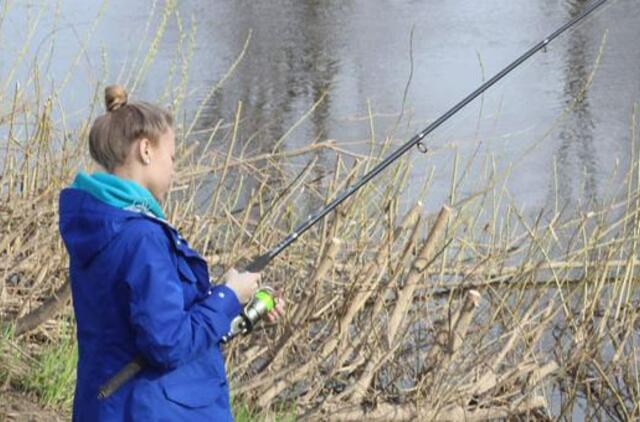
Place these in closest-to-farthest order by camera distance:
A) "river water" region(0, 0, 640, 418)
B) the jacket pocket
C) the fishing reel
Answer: the jacket pocket < the fishing reel < "river water" region(0, 0, 640, 418)

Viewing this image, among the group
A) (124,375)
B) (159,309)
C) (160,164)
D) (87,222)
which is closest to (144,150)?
(160,164)

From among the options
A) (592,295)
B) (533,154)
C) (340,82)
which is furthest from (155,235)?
(340,82)

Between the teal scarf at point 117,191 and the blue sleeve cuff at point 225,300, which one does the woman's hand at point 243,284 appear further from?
the teal scarf at point 117,191

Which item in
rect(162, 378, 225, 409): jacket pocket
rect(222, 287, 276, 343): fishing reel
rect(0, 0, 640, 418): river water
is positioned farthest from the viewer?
rect(0, 0, 640, 418): river water

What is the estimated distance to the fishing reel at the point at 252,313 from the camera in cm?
313

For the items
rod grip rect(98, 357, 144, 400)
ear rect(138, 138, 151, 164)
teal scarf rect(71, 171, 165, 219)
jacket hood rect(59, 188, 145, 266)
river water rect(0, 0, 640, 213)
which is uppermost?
ear rect(138, 138, 151, 164)

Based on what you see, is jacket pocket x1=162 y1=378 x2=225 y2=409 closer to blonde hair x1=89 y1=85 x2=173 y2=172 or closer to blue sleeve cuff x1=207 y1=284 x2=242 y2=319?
blue sleeve cuff x1=207 y1=284 x2=242 y2=319

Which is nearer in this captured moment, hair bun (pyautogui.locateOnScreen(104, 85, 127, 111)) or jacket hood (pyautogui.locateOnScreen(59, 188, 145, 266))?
jacket hood (pyautogui.locateOnScreen(59, 188, 145, 266))

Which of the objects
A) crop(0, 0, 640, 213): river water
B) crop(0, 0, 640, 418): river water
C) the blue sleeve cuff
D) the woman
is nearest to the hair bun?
the woman

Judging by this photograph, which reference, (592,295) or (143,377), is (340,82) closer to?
(592,295)

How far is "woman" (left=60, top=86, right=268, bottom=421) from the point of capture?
2.87 metres

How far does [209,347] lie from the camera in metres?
3.01

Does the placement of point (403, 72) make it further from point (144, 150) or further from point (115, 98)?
point (144, 150)

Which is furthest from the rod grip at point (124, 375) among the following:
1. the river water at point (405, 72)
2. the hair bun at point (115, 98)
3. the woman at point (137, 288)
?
the river water at point (405, 72)
